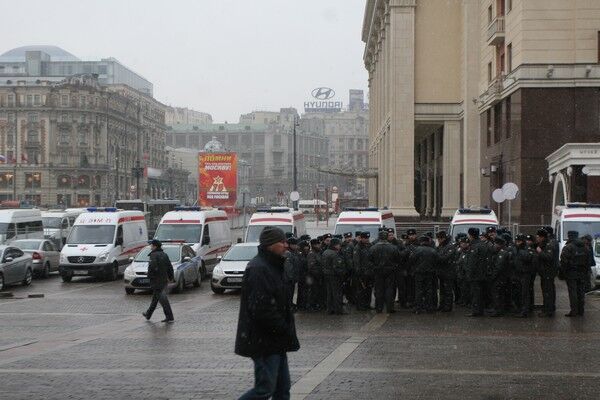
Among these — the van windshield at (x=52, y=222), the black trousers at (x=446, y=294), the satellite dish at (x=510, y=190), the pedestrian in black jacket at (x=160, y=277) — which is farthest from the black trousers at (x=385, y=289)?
the van windshield at (x=52, y=222)

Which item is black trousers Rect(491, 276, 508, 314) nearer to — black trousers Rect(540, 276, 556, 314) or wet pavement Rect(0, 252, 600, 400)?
wet pavement Rect(0, 252, 600, 400)

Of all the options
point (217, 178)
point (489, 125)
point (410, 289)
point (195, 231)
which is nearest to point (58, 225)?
point (217, 178)

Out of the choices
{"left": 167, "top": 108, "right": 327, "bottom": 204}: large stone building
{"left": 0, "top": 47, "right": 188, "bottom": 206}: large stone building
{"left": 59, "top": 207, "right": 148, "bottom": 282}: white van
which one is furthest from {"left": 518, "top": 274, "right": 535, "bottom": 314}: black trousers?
{"left": 167, "top": 108, "right": 327, "bottom": 204}: large stone building

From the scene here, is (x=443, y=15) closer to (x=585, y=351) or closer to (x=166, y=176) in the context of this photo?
(x=585, y=351)

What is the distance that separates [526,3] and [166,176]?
11430 centimetres

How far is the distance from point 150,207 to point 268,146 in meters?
111

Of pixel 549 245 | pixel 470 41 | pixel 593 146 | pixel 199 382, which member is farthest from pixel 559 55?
pixel 199 382

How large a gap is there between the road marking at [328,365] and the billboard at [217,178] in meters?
37.0

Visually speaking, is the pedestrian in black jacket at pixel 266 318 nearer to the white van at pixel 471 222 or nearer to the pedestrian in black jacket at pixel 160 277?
the pedestrian in black jacket at pixel 160 277

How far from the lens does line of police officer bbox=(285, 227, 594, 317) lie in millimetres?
18453

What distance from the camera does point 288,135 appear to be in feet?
583

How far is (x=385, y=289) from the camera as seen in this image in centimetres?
1970

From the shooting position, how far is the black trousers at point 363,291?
66.7 ft

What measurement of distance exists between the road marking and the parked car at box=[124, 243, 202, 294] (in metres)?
9.86
